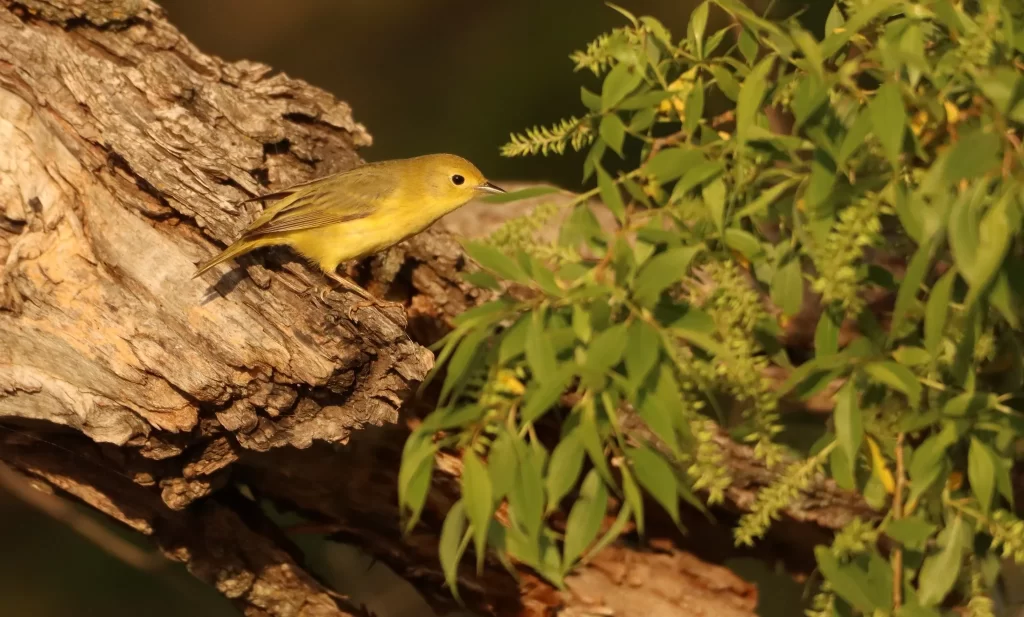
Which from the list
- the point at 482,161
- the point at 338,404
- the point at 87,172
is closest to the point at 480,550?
the point at 338,404

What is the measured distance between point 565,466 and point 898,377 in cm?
51

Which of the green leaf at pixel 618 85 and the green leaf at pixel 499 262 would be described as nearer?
the green leaf at pixel 499 262

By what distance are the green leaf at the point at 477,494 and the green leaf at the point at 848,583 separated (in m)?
0.50

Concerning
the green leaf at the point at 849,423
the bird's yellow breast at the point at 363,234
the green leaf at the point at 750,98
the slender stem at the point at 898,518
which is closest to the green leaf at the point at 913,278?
the green leaf at the point at 849,423

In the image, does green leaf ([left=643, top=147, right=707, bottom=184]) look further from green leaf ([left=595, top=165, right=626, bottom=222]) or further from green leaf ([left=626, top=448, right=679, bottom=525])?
green leaf ([left=626, top=448, right=679, bottom=525])

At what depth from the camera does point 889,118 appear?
4.84 ft

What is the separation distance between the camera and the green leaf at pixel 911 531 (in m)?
1.71

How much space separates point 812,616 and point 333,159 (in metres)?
1.84

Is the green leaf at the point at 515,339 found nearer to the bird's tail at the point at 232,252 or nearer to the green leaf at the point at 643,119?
the green leaf at the point at 643,119

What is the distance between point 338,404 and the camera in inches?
97.7

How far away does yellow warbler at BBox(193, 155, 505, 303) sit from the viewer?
280 cm

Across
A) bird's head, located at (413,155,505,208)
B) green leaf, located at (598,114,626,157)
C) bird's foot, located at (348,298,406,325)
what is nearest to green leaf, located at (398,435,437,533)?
green leaf, located at (598,114,626,157)

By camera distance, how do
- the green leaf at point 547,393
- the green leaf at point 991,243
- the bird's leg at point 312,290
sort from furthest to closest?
1. the bird's leg at point 312,290
2. the green leaf at point 547,393
3. the green leaf at point 991,243

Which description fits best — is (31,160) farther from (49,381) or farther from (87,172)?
(49,381)
